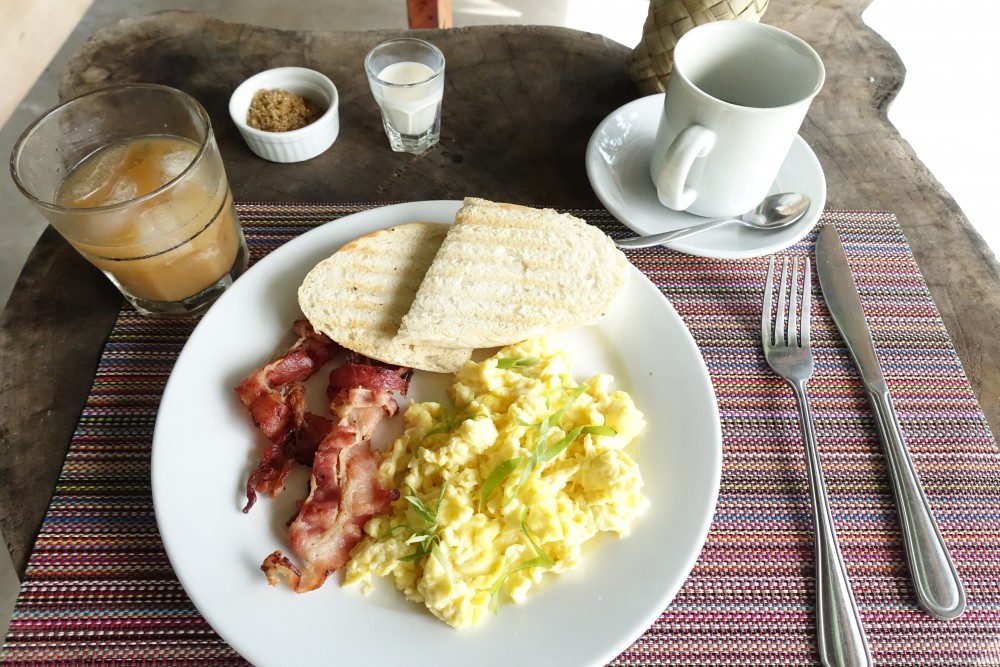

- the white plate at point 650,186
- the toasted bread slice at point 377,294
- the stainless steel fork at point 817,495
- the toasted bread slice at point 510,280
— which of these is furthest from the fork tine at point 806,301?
the toasted bread slice at point 377,294

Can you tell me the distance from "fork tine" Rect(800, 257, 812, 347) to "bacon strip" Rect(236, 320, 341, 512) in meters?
1.14

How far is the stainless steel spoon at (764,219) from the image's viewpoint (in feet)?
5.49

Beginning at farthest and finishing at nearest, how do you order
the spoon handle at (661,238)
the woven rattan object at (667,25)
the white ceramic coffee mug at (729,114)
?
the woven rattan object at (667,25)
the spoon handle at (661,238)
the white ceramic coffee mug at (729,114)

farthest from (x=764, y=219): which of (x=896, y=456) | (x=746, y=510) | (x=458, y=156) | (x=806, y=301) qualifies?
(x=458, y=156)

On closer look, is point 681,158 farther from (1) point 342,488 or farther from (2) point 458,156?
(1) point 342,488

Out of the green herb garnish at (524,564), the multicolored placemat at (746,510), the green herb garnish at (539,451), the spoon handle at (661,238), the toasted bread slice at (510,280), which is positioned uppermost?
the toasted bread slice at (510,280)

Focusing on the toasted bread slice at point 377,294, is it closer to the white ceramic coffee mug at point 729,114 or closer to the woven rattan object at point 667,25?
the white ceramic coffee mug at point 729,114

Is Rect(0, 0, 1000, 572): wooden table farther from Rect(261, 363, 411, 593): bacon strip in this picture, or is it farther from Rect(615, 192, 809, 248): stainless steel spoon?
Rect(261, 363, 411, 593): bacon strip

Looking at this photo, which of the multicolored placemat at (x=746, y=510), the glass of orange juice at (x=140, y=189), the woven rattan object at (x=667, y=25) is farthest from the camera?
the woven rattan object at (x=667, y=25)

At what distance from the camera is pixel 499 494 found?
120 cm

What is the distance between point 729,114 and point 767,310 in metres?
0.48

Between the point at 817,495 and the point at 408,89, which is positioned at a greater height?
the point at 408,89

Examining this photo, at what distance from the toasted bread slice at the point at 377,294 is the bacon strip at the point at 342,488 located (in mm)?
77

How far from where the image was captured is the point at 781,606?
1242 mm
